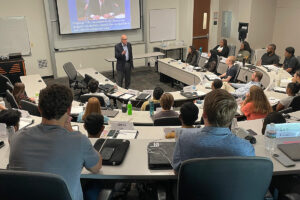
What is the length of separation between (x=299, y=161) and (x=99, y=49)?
773 centimetres

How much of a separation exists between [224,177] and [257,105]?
238 cm

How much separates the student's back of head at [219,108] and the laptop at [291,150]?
33.7 inches

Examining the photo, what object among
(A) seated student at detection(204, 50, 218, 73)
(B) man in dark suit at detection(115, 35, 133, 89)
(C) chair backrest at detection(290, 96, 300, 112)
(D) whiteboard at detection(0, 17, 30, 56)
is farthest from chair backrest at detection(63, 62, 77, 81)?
(C) chair backrest at detection(290, 96, 300, 112)

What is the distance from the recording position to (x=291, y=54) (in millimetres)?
6844

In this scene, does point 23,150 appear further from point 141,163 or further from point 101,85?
point 101,85

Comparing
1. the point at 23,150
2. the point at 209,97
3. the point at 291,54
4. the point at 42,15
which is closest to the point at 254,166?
the point at 209,97

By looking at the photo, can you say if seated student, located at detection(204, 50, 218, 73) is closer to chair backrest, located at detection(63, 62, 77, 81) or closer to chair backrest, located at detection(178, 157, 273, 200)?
chair backrest, located at detection(63, 62, 77, 81)

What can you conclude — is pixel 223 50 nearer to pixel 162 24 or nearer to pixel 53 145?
pixel 162 24

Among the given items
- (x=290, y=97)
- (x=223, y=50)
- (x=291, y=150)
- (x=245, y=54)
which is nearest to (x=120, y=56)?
(x=223, y=50)

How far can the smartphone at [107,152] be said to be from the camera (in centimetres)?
221

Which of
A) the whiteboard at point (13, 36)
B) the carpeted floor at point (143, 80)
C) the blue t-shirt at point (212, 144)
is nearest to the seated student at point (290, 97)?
the blue t-shirt at point (212, 144)

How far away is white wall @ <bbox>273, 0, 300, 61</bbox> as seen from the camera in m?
8.99

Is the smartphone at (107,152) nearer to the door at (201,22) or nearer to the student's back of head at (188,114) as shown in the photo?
the student's back of head at (188,114)

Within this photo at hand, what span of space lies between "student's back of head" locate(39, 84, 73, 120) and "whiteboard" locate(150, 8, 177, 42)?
8.35 m
